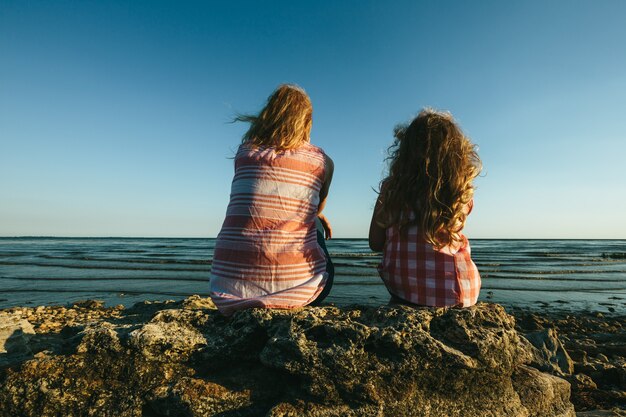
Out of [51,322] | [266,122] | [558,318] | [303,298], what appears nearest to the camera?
[303,298]

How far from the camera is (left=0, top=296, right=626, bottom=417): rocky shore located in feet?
6.89

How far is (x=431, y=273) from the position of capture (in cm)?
299

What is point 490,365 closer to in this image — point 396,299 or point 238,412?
point 396,299

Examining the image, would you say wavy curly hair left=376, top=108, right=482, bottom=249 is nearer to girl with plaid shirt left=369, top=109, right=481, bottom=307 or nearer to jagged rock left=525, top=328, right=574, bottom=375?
girl with plaid shirt left=369, top=109, right=481, bottom=307

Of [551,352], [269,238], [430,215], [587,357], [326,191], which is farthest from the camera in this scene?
[587,357]

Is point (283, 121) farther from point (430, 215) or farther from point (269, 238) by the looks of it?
point (430, 215)

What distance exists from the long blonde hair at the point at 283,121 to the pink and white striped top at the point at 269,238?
102 millimetres

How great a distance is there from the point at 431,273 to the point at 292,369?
142cm

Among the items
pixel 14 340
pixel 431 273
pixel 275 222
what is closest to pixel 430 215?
pixel 431 273

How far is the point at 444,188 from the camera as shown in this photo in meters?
3.11

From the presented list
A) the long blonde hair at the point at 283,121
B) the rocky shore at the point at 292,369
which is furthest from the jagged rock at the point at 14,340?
the long blonde hair at the point at 283,121

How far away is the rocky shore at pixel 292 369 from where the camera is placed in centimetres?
210

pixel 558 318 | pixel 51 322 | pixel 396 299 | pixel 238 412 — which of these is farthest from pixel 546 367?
pixel 51 322

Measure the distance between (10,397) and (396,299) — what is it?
2711mm
